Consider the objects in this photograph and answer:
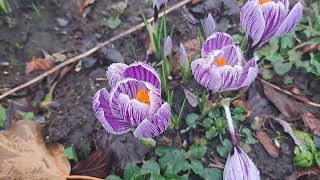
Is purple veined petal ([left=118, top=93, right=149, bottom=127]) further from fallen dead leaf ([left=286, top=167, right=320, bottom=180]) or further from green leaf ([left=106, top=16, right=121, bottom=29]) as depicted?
green leaf ([left=106, top=16, right=121, bottom=29])

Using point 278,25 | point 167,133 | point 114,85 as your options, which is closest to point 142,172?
point 167,133

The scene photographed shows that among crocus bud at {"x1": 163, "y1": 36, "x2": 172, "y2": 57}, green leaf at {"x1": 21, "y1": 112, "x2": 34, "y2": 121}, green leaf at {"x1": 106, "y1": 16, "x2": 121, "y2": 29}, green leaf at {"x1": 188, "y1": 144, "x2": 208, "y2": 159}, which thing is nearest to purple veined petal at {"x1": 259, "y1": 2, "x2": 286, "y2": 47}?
crocus bud at {"x1": 163, "y1": 36, "x2": 172, "y2": 57}

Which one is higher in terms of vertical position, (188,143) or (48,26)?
(48,26)

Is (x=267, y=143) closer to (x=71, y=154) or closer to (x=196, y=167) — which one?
(x=196, y=167)

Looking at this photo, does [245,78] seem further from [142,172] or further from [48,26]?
[48,26]

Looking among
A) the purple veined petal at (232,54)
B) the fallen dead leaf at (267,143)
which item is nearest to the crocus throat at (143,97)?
the purple veined petal at (232,54)

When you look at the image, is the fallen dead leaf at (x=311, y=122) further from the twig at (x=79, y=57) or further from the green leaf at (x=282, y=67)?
the twig at (x=79, y=57)
